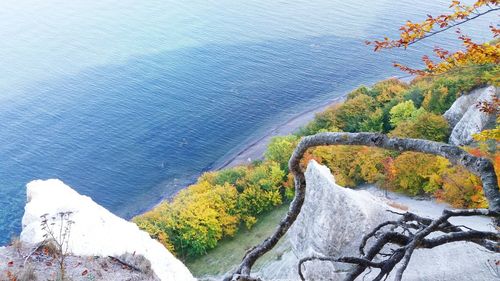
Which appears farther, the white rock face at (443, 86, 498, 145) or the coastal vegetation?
the white rock face at (443, 86, 498, 145)

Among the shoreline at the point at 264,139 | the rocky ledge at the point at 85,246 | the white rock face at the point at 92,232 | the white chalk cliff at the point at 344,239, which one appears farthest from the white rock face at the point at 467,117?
the rocky ledge at the point at 85,246

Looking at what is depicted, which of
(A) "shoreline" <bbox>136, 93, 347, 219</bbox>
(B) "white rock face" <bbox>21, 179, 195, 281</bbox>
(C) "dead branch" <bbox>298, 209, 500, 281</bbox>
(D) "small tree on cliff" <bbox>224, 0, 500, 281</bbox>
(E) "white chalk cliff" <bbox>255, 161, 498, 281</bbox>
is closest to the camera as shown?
(C) "dead branch" <bbox>298, 209, 500, 281</bbox>

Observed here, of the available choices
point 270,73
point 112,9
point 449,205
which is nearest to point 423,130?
point 449,205

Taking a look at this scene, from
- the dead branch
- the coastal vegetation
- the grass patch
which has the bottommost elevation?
the grass patch

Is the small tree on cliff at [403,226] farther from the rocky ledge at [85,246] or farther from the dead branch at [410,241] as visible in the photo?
the rocky ledge at [85,246]

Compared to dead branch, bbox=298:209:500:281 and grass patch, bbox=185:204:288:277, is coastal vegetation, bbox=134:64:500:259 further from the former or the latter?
dead branch, bbox=298:209:500:281

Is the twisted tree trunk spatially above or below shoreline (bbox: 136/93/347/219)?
above

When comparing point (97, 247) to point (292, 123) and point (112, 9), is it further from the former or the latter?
point (112, 9)

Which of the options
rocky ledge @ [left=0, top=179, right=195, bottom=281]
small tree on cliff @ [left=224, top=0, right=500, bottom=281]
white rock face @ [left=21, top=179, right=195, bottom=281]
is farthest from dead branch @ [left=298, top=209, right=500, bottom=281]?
white rock face @ [left=21, top=179, right=195, bottom=281]

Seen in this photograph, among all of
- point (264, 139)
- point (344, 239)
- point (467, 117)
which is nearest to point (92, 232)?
point (344, 239)
